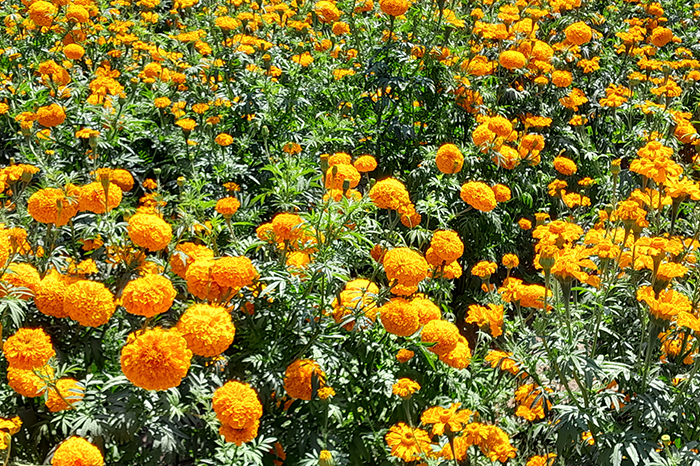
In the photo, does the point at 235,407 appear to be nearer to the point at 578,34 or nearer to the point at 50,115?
the point at 50,115

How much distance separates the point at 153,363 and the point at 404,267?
3.25 feet

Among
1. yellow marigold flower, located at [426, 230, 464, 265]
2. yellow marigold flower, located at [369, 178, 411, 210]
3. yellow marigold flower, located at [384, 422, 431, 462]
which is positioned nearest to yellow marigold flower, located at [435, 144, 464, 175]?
yellow marigold flower, located at [426, 230, 464, 265]

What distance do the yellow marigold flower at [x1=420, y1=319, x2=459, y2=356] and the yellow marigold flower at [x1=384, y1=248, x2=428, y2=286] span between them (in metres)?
0.24

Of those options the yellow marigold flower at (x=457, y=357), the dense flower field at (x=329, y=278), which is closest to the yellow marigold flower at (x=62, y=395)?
the dense flower field at (x=329, y=278)

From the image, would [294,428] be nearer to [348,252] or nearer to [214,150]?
[348,252]

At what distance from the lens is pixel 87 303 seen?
209 cm

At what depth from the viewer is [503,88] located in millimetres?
4859

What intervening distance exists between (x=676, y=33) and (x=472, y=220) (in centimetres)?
448

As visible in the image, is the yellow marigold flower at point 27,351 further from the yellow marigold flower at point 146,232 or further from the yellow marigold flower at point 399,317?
the yellow marigold flower at point 399,317

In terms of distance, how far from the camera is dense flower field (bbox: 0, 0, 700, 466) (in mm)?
2109

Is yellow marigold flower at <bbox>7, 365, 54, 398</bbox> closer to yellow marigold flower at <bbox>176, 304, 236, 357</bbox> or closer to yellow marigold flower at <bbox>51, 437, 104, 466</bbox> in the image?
yellow marigold flower at <bbox>51, 437, 104, 466</bbox>

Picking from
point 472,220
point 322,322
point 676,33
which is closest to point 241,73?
point 472,220

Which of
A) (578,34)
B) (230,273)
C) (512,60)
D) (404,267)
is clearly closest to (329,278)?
(404,267)

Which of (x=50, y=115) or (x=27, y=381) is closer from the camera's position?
(x=27, y=381)
